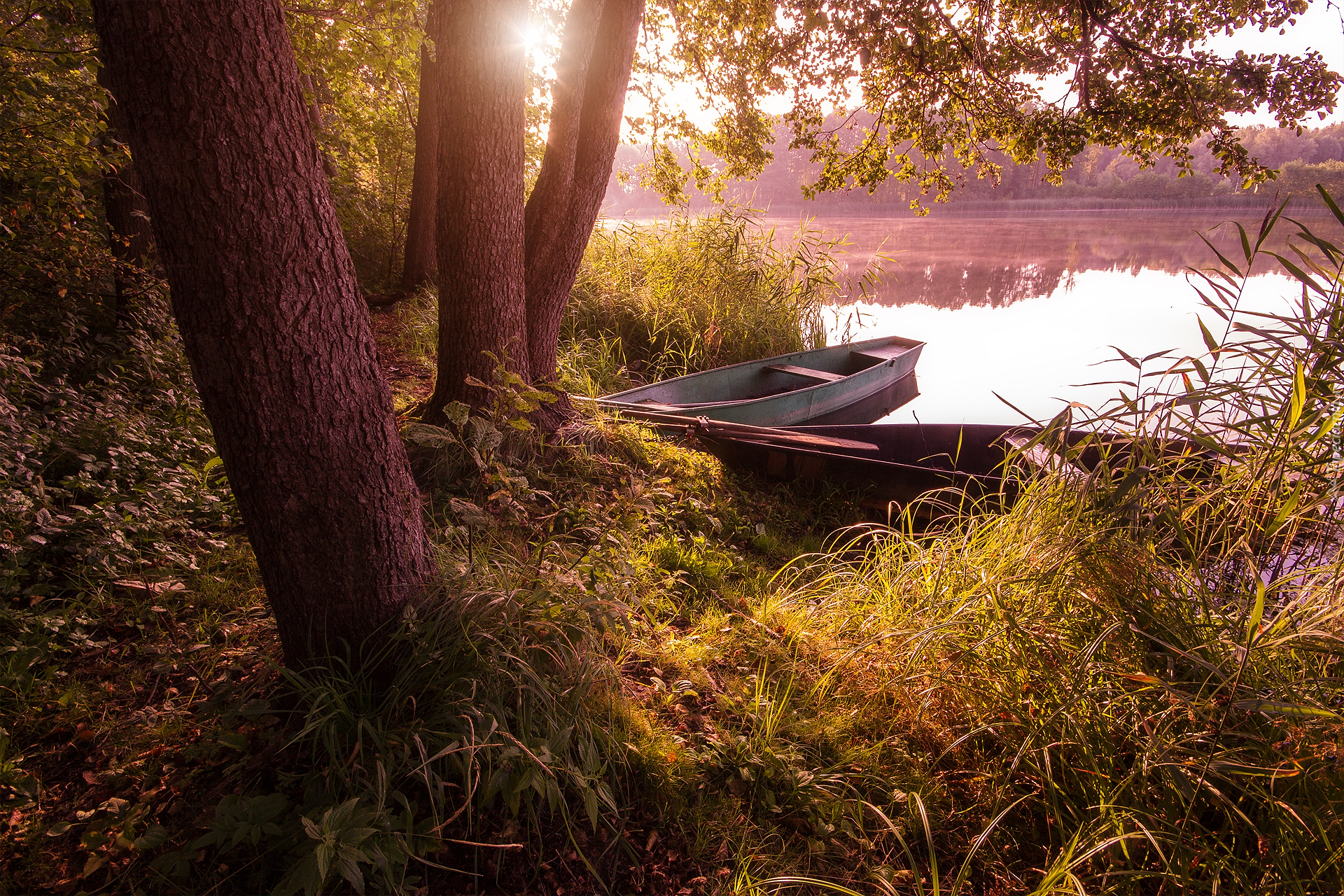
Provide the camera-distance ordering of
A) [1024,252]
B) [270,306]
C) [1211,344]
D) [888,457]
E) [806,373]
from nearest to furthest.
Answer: [270,306]
[1211,344]
[888,457]
[806,373]
[1024,252]

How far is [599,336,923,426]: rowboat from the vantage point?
548 cm

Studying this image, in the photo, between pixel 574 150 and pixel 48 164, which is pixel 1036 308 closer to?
pixel 574 150

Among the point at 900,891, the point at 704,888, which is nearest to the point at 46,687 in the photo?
the point at 704,888

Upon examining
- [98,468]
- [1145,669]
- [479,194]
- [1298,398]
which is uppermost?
[479,194]

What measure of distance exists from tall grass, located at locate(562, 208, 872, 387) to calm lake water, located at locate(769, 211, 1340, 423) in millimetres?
1096

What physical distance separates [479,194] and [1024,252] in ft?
61.5

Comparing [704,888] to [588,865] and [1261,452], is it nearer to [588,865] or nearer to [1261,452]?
[588,865]

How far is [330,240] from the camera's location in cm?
150

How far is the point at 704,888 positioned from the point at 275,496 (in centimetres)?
146

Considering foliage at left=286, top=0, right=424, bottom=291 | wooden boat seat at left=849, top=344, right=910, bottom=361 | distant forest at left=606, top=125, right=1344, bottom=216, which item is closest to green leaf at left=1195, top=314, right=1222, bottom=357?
foliage at left=286, top=0, right=424, bottom=291

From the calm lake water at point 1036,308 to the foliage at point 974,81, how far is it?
1.47 m

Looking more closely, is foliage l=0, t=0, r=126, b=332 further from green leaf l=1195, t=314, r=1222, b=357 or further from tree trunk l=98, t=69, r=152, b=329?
green leaf l=1195, t=314, r=1222, b=357

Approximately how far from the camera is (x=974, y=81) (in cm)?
568

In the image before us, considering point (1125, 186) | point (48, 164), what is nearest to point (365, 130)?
point (48, 164)
